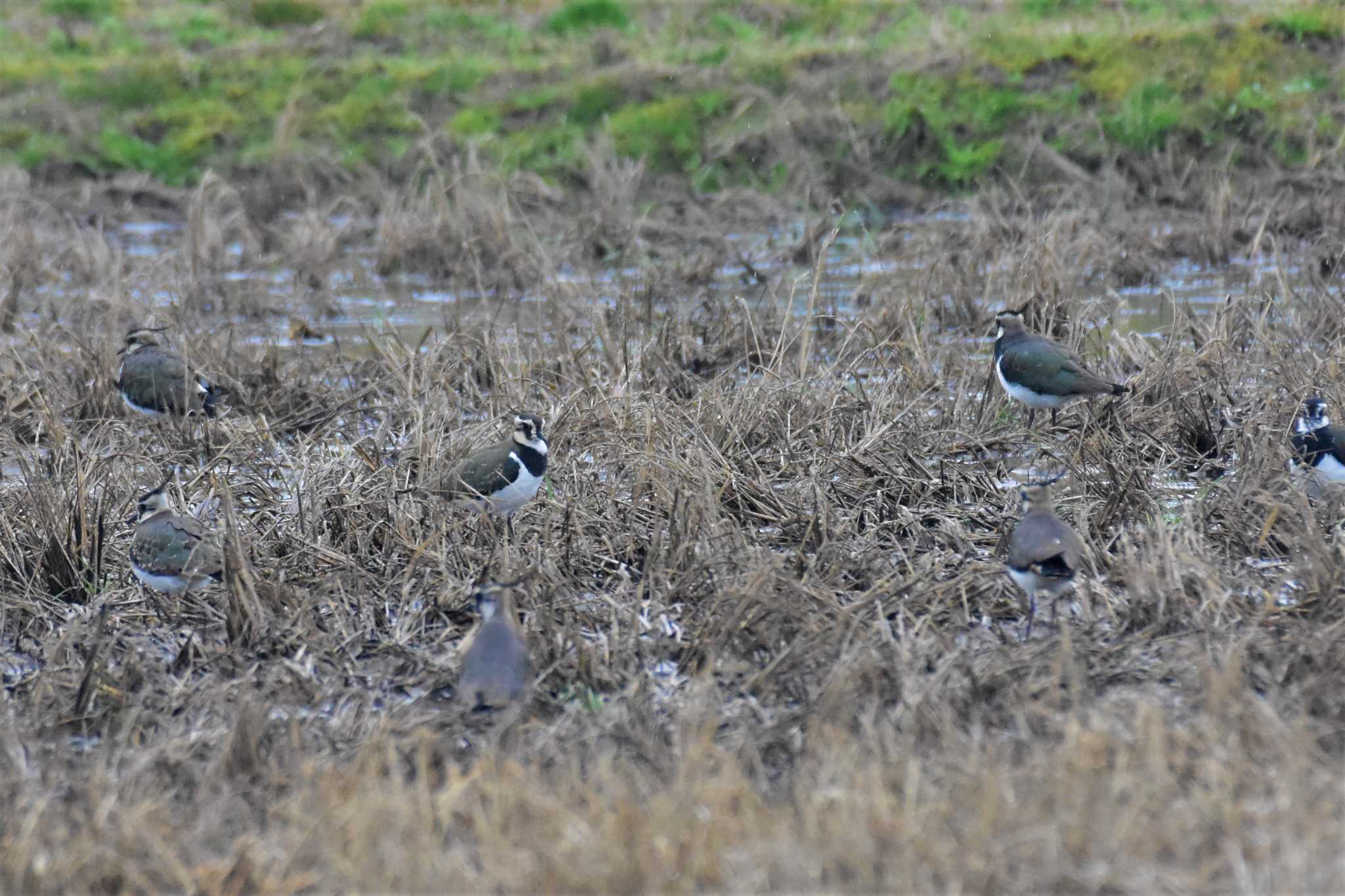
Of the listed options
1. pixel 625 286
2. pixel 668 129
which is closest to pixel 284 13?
pixel 668 129

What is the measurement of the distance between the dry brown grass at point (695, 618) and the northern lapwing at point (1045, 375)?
0.23 meters

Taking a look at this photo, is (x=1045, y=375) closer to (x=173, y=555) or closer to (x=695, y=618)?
(x=695, y=618)

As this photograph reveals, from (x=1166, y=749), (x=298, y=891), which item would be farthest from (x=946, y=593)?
(x=298, y=891)

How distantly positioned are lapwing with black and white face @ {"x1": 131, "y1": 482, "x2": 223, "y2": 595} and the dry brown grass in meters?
0.14

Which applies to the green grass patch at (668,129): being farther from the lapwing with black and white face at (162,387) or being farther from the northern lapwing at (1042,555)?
the northern lapwing at (1042,555)

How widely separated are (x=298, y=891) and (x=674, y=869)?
0.97m

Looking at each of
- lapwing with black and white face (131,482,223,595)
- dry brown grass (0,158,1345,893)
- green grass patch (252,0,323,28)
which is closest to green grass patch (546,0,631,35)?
green grass patch (252,0,323,28)

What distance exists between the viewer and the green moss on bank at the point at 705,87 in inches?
645

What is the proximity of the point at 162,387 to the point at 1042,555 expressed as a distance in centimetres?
510

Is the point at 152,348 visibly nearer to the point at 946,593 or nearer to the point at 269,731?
the point at 269,731

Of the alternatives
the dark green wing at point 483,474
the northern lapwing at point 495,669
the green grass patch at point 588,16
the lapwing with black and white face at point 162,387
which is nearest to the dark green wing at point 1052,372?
the dark green wing at point 483,474

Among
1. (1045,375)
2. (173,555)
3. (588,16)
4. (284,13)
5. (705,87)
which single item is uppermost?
(173,555)

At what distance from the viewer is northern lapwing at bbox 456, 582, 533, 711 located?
5.02m

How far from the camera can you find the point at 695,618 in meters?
5.94
